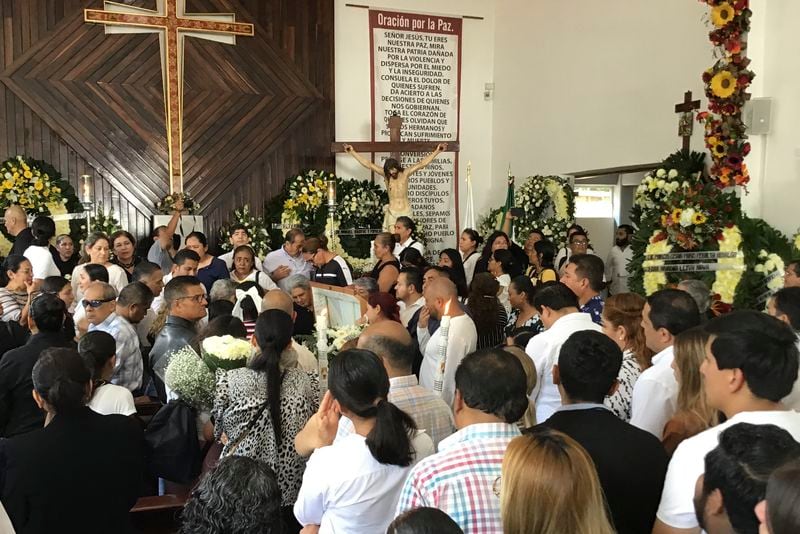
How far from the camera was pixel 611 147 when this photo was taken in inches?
373

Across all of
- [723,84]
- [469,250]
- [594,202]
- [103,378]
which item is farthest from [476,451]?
[594,202]

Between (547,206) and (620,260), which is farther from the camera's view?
(547,206)

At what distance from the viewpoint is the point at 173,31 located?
1027 centimetres

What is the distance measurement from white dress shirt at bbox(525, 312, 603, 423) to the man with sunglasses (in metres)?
2.20

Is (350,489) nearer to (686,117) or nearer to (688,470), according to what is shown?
(688,470)

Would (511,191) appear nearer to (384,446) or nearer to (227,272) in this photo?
(227,272)

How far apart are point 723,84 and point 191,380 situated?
486 cm

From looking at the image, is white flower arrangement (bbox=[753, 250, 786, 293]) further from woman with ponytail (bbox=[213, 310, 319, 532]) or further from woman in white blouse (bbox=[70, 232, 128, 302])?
woman in white blouse (bbox=[70, 232, 128, 302])

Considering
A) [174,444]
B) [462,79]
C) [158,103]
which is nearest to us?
[174,444]

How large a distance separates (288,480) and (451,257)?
395 cm

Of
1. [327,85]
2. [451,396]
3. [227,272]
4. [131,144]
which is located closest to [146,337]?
[227,272]

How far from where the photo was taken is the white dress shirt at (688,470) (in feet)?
6.69

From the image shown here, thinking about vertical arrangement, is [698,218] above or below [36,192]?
below

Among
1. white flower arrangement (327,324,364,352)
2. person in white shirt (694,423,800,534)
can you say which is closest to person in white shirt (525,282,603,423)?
white flower arrangement (327,324,364,352)
